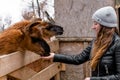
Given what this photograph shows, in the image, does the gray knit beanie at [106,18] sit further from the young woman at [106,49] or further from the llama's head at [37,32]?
the llama's head at [37,32]

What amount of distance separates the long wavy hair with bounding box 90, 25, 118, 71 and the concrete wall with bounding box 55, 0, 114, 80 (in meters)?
2.53

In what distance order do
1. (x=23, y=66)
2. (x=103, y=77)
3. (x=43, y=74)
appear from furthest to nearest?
(x=43, y=74), (x=23, y=66), (x=103, y=77)

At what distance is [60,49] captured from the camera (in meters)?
6.26

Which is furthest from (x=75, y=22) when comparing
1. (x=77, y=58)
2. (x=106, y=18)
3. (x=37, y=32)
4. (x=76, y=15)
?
(x=106, y=18)

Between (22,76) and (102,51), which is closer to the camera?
(102,51)

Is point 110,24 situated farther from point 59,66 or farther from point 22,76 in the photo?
point 59,66

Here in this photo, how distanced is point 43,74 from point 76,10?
1495 mm

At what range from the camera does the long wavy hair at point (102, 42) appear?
333cm

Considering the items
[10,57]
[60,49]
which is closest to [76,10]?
[60,49]

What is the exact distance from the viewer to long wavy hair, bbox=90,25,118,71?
3.33 meters

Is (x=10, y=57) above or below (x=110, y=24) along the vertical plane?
below

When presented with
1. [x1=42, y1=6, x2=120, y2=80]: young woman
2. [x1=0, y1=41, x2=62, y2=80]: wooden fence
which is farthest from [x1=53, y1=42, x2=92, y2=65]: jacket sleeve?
[x1=0, y1=41, x2=62, y2=80]: wooden fence

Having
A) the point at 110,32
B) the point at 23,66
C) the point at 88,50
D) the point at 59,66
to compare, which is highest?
the point at 110,32

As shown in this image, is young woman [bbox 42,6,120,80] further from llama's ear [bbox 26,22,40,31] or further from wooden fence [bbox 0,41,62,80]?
llama's ear [bbox 26,22,40,31]
